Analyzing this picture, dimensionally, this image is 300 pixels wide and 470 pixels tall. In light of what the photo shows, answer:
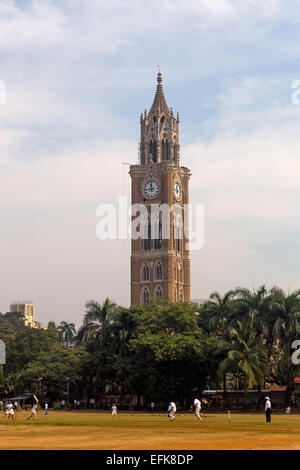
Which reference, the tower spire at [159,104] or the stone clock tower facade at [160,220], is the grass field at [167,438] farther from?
the tower spire at [159,104]

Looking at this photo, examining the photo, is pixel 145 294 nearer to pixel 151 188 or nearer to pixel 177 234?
pixel 177 234

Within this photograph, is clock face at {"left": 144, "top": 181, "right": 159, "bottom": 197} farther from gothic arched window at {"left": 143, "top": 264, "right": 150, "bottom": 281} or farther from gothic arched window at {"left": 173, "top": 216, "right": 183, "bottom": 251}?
gothic arched window at {"left": 143, "top": 264, "right": 150, "bottom": 281}

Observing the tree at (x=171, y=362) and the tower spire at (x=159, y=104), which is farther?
the tower spire at (x=159, y=104)

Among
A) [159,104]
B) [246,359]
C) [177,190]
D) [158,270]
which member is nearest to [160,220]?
[177,190]

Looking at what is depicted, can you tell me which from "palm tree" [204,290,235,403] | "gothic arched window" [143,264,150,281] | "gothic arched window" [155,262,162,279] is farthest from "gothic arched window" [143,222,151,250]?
"palm tree" [204,290,235,403]

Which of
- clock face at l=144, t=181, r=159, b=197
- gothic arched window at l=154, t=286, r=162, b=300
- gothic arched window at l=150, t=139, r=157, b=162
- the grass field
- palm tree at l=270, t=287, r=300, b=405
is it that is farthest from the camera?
gothic arched window at l=150, t=139, r=157, b=162

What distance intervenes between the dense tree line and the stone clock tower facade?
45.7m

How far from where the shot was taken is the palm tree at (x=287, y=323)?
207ft

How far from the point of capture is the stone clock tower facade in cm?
12888

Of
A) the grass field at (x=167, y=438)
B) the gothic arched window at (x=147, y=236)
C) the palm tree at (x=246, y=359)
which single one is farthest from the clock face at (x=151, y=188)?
the grass field at (x=167, y=438)

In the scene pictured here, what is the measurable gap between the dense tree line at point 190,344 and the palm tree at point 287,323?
0.29 ft
